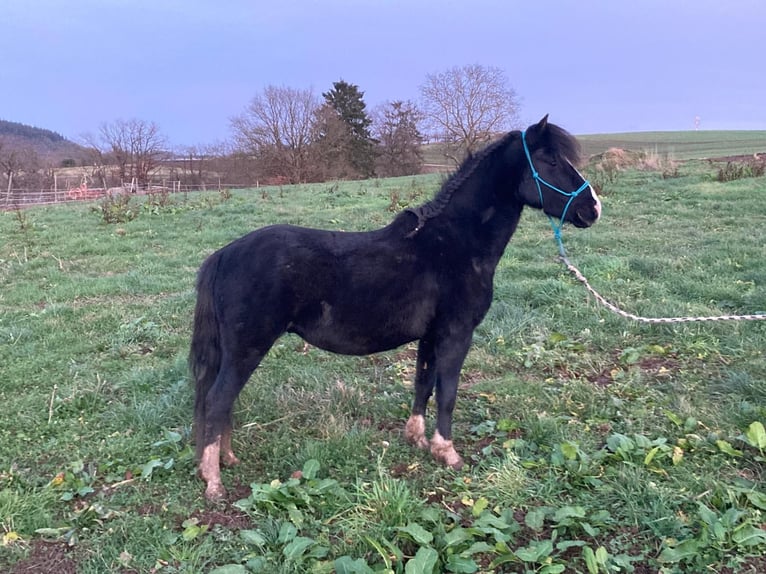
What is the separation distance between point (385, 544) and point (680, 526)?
1.55 meters

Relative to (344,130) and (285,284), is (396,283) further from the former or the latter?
(344,130)

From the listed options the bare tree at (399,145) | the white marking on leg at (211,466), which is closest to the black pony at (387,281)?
the white marking on leg at (211,466)

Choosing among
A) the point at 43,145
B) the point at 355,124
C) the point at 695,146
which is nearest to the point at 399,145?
the point at 355,124

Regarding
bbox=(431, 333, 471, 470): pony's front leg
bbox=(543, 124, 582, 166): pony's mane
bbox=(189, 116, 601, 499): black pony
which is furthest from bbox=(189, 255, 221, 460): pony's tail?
bbox=(543, 124, 582, 166): pony's mane

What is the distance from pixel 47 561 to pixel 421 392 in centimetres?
251

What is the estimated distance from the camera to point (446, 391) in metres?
3.76

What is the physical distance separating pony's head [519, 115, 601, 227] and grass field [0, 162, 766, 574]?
5.26ft

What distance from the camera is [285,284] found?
340cm

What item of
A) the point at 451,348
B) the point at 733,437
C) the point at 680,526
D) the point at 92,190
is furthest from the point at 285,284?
the point at 92,190

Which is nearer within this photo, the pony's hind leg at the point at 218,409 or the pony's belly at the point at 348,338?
the pony's hind leg at the point at 218,409

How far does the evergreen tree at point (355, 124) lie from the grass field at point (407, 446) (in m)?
42.3

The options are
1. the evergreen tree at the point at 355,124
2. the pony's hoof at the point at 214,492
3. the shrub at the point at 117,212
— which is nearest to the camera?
the pony's hoof at the point at 214,492

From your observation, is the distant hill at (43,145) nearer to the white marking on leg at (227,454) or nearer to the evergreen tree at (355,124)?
the evergreen tree at (355,124)

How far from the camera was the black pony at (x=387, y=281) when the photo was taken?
11.3 feet
